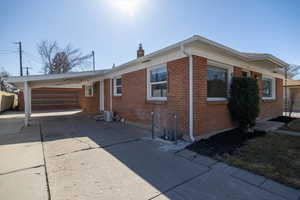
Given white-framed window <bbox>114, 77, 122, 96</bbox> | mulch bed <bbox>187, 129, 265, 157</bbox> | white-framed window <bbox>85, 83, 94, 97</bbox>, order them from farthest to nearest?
1. white-framed window <bbox>85, 83, 94, 97</bbox>
2. white-framed window <bbox>114, 77, 122, 96</bbox>
3. mulch bed <bbox>187, 129, 265, 157</bbox>

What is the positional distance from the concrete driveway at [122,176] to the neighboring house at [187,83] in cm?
150

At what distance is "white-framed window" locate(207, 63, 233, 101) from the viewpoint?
210 inches

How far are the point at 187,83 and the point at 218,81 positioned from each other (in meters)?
1.68

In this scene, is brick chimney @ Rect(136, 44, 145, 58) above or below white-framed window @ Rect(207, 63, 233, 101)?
above

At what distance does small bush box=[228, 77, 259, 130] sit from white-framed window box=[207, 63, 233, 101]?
0.83 ft

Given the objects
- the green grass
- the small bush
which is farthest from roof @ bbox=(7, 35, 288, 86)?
the green grass

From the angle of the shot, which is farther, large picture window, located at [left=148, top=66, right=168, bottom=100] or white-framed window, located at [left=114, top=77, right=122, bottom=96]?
white-framed window, located at [left=114, top=77, right=122, bottom=96]

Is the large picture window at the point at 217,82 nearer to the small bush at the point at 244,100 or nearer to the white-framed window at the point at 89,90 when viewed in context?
the small bush at the point at 244,100

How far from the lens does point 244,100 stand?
17.8 feet

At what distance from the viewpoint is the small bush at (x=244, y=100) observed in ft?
17.8

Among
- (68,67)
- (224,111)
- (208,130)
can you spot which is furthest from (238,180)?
(68,67)

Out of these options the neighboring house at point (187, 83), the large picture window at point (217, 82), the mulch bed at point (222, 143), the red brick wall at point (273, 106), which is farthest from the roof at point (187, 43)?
the mulch bed at point (222, 143)

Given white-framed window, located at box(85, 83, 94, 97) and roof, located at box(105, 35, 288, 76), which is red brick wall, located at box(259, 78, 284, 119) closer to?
roof, located at box(105, 35, 288, 76)

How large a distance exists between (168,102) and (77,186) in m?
3.78
